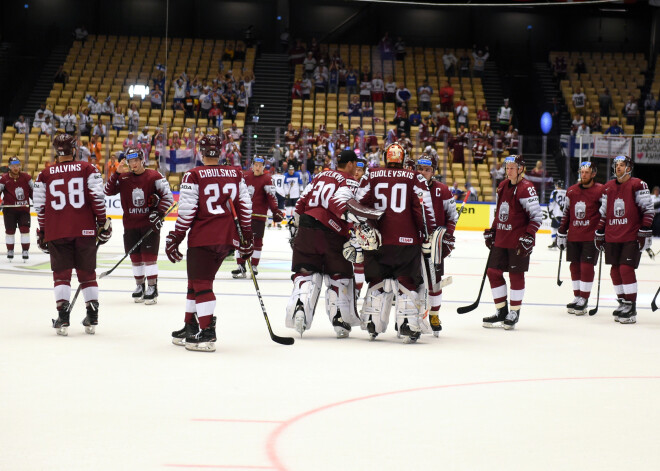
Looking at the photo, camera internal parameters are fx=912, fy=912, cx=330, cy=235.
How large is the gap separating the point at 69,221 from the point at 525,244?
3888 millimetres

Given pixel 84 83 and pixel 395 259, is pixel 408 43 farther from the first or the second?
pixel 395 259

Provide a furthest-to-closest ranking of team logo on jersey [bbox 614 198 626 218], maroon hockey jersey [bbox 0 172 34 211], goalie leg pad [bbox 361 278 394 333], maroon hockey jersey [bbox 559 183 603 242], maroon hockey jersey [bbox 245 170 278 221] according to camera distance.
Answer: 1. maroon hockey jersey [bbox 0 172 34 211]
2. maroon hockey jersey [bbox 245 170 278 221]
3. maroon hockey jersey [bbox 559 183 603 242]
4. team logo on jersey [bbox 614 198 626 218]
5. goalie leg pad [bbox 361 278 394 333]

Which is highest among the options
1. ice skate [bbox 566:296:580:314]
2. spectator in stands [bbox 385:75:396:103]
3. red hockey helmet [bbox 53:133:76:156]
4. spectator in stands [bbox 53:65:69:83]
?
spectator in stands [bbox 53:65:69:83]

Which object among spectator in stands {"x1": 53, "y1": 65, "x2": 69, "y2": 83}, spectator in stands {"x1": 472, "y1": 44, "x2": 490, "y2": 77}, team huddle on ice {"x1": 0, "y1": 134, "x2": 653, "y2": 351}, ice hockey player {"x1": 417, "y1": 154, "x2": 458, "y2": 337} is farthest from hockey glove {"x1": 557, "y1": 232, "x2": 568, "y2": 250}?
spectator in stands {"x1": 53, "y1": 65, "x2": 69, "y2": 83}

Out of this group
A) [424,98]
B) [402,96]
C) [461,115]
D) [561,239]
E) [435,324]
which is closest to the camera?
[435,324]

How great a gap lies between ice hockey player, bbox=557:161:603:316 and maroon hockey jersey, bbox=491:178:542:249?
1.51 m

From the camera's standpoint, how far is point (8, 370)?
5.68 m

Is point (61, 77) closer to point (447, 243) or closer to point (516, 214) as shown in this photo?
point (516, 214)

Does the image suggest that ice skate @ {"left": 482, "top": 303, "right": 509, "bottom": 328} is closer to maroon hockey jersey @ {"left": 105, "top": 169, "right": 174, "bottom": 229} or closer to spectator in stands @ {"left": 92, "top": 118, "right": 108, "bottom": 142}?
maroon hockey jersey @ {"left": 105, "top": 169, "right": 174, "bottom": 229}

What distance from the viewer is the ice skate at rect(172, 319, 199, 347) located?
22.1ft

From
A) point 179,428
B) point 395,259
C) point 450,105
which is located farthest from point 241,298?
point 450,105

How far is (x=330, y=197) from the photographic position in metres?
7.52

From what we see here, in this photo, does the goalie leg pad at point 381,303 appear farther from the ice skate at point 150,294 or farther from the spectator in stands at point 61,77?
the spectator in stands at point 61,77

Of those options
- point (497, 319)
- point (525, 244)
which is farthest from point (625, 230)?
point (497, 319)
